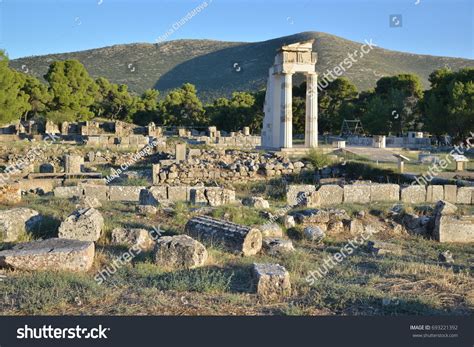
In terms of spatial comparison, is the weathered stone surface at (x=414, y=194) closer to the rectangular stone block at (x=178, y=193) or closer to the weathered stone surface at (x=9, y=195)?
the rectangular stone block at (x=178, y=193)

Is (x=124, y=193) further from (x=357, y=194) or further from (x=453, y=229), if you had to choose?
(x=453, y=229)

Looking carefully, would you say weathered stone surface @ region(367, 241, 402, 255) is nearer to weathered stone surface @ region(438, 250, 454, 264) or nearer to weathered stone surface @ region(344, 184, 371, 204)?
weathered stone surface @ region(438, 250, 454, 264)

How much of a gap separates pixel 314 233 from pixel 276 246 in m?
2.01

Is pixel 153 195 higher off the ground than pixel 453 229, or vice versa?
pixel 153 195

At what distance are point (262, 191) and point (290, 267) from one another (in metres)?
10.8

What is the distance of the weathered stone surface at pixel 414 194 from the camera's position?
1406cm

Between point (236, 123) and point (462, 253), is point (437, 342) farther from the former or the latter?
point (236, 123)

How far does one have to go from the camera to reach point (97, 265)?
680 cm

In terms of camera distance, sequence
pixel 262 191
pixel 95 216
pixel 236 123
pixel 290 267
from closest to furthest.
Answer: pixel 290 267, pixel 95 216, pixel 262 191, pixel 236 123

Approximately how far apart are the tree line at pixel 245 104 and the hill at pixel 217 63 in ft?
88.7

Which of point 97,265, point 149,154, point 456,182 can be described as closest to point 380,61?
point 149,154

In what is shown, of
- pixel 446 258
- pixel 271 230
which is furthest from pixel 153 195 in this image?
pixel 446 258

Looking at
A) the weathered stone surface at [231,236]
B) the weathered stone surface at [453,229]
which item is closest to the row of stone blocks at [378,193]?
the weathered stone surface at [453,229]

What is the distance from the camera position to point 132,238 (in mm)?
8039
